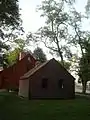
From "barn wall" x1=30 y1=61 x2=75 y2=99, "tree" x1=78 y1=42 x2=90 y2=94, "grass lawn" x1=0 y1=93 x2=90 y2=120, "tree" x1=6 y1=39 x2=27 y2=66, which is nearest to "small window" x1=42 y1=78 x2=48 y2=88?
"barn wall" x1=30 y1=61 x2=75 y2=99

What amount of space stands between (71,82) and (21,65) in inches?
770

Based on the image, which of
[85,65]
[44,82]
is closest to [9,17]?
[44,82]

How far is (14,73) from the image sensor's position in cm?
6306

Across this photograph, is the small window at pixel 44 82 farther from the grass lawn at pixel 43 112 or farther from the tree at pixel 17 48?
the grass lawn at pixel 43 112

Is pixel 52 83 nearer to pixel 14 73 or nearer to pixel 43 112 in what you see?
pixel 14 73

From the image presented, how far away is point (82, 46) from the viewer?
181ft

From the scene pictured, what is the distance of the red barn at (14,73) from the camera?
6278 cm

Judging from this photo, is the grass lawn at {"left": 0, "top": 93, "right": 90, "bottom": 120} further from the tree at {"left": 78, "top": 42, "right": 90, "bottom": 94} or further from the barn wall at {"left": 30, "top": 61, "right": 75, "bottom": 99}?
the tree at {"left": 78, "top": 42, "right": 90, "bottom": 94}

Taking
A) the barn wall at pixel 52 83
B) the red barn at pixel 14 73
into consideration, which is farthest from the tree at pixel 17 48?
the barn wall at pixel 52 83

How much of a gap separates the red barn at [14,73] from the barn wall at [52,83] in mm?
18358

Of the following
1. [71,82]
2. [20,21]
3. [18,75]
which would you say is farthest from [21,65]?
[20,21]

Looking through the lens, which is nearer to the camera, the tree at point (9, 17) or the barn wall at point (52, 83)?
the tree at point (9, 17)

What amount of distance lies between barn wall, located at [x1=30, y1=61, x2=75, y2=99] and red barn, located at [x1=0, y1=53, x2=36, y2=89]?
1836cm

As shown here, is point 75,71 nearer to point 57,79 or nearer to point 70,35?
point 70,35
